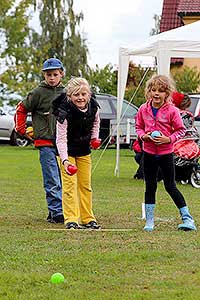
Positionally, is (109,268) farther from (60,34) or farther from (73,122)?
(60,34)

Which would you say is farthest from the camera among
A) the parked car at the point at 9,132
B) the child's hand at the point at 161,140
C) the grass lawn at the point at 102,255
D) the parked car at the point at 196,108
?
the parked car at the point at 9,132

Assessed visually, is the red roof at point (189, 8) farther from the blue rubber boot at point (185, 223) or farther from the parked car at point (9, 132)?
the blue rubber boot at point (185, 223)

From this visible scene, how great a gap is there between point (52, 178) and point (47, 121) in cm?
67

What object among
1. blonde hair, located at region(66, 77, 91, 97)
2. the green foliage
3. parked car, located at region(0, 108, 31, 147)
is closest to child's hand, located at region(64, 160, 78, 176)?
blonde hair, located at region(66, 77, 91, 97)

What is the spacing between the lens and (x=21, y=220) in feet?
33.5

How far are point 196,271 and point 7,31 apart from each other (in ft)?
124

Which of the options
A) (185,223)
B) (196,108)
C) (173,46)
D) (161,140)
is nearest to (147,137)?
(161,140)

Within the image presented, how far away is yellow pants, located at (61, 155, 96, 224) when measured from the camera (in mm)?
9375

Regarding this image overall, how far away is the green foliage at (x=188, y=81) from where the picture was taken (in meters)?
37.4

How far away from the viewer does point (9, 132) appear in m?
30.7

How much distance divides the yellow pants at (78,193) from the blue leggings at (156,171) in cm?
69

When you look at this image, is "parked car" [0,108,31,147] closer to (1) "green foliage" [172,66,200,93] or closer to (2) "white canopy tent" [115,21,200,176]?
(1) "green foliage" [172,66,200,93]

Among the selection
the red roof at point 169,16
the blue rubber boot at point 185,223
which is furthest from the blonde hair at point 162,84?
the red roof at point 169,16

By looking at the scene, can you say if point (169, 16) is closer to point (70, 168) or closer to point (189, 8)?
point (189, 8)
